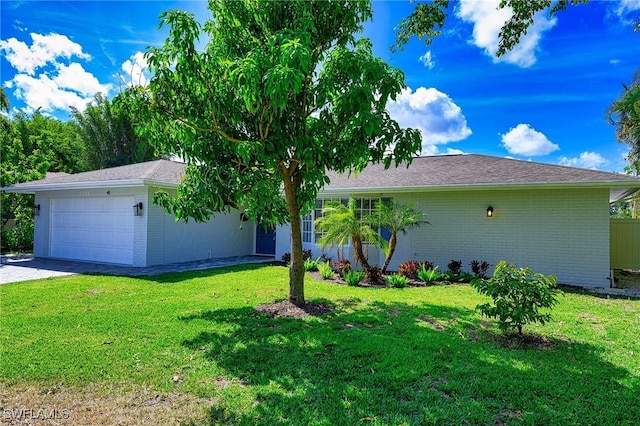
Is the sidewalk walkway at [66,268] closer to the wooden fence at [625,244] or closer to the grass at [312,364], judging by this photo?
the grass at [312,364]

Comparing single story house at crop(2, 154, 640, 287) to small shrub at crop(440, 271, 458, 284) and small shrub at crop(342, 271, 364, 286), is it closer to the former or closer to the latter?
small shrub at crop(440, 271, 458, 284)

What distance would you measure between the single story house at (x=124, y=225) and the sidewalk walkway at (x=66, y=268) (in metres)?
0.51

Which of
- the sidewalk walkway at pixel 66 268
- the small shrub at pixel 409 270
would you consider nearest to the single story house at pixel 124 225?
the sidewalk walkway at pixel 66 268

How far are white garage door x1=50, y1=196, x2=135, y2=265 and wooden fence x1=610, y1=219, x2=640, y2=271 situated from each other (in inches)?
592

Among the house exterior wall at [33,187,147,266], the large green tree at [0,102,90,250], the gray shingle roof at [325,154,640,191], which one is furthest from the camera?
the large green tree at [0,102,90,250]

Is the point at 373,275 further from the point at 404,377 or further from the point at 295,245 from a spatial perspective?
the point at 404,377

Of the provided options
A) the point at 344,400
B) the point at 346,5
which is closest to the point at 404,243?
the point at 346,5

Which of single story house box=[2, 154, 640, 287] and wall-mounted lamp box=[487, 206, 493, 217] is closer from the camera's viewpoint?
single story house box=[2, 154, 640, 287]

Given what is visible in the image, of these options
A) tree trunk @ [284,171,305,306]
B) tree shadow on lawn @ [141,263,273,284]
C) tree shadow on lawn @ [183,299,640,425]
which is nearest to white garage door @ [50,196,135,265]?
tree shadow on lawn @ [141,263,273,284]

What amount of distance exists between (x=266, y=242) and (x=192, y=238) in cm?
348

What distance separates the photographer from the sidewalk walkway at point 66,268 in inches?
398

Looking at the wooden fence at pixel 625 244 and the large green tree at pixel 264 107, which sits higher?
the large green tree at pixel 264 107

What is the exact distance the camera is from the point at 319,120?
5.91 m

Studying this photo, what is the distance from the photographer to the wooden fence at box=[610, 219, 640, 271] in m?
10.7
